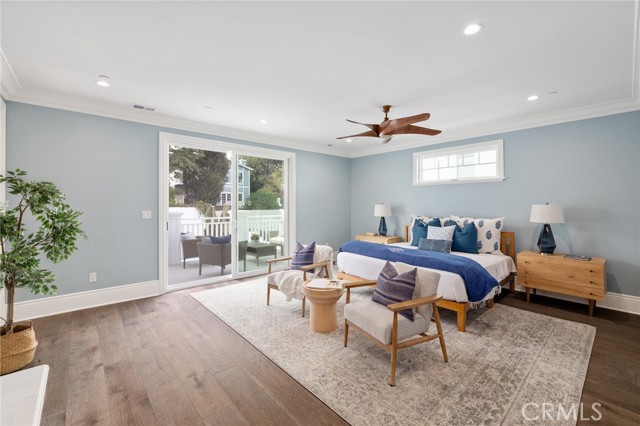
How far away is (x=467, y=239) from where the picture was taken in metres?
4.45

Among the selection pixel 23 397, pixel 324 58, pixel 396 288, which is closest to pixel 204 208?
pixel 324 58

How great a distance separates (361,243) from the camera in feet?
15.0

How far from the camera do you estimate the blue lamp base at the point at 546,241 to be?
4.03 m

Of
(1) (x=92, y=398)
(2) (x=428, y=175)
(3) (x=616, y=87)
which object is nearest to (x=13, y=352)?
(1) (x=92, y=398)

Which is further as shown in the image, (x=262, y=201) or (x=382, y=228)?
(x=382, y=228)

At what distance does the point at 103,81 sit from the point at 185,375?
3.17 metres

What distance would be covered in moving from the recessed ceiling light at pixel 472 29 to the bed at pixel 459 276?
236 centimetres

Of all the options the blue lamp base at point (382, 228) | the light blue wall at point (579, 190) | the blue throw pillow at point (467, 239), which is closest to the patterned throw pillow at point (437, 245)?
→ the blue throw pillow at point (467, 239)

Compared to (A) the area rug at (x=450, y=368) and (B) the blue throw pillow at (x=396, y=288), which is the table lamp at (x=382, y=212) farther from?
(B) the blue throw pillow at (x=396, y=288)

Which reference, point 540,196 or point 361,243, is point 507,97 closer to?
point 540,196

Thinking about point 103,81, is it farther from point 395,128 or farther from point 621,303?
point 621,303

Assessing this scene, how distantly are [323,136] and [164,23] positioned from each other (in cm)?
370

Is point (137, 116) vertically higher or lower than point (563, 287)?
higher

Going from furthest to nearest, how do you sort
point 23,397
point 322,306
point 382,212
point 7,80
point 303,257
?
point 382,212, point 303,257, point 322,306, point 7,80, point 23,397
